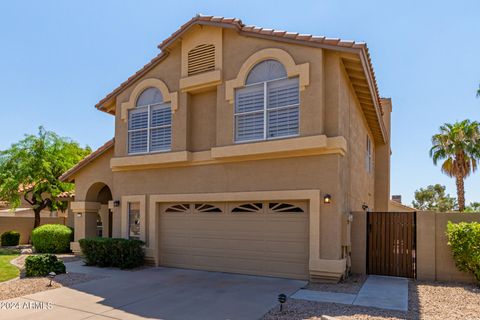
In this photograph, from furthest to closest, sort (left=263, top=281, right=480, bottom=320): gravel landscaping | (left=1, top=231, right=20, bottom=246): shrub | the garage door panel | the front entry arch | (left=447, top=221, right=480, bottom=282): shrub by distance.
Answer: (left=1, top=231, right=20, bottom=246): shrub → the front entry arch → the garage door panel → (left=447, top=221, right=480, bottom=282): shrub → (left=263, top=281, right=480, bottom=320): gravel landscaping

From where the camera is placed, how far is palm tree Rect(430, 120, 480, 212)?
29516mm

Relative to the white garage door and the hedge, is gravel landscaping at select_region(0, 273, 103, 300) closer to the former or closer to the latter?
the white garage door

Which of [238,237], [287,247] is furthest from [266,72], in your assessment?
[287,247]

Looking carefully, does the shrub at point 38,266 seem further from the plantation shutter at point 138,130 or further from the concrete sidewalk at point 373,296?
the concrete sidewalk at point 373,296

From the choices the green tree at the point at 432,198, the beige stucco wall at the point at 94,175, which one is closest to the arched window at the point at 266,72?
the beige stucco wall at the point at 94,175

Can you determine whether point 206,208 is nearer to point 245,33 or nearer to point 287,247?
point 287,247

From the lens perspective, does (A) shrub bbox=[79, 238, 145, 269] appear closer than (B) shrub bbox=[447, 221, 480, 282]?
No

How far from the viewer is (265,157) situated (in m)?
12.0

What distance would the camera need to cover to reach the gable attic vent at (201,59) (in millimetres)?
13570

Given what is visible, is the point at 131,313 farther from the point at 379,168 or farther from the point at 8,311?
the point at 379,168

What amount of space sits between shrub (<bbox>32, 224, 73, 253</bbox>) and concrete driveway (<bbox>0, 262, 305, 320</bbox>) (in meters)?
7.05

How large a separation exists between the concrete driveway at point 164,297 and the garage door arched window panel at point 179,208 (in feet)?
7.68

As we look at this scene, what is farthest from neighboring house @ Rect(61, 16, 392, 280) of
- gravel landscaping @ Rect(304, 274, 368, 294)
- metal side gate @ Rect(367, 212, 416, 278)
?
metal side gate @ Rect(367, 212, 416, 278)

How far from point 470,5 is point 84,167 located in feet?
54.6
